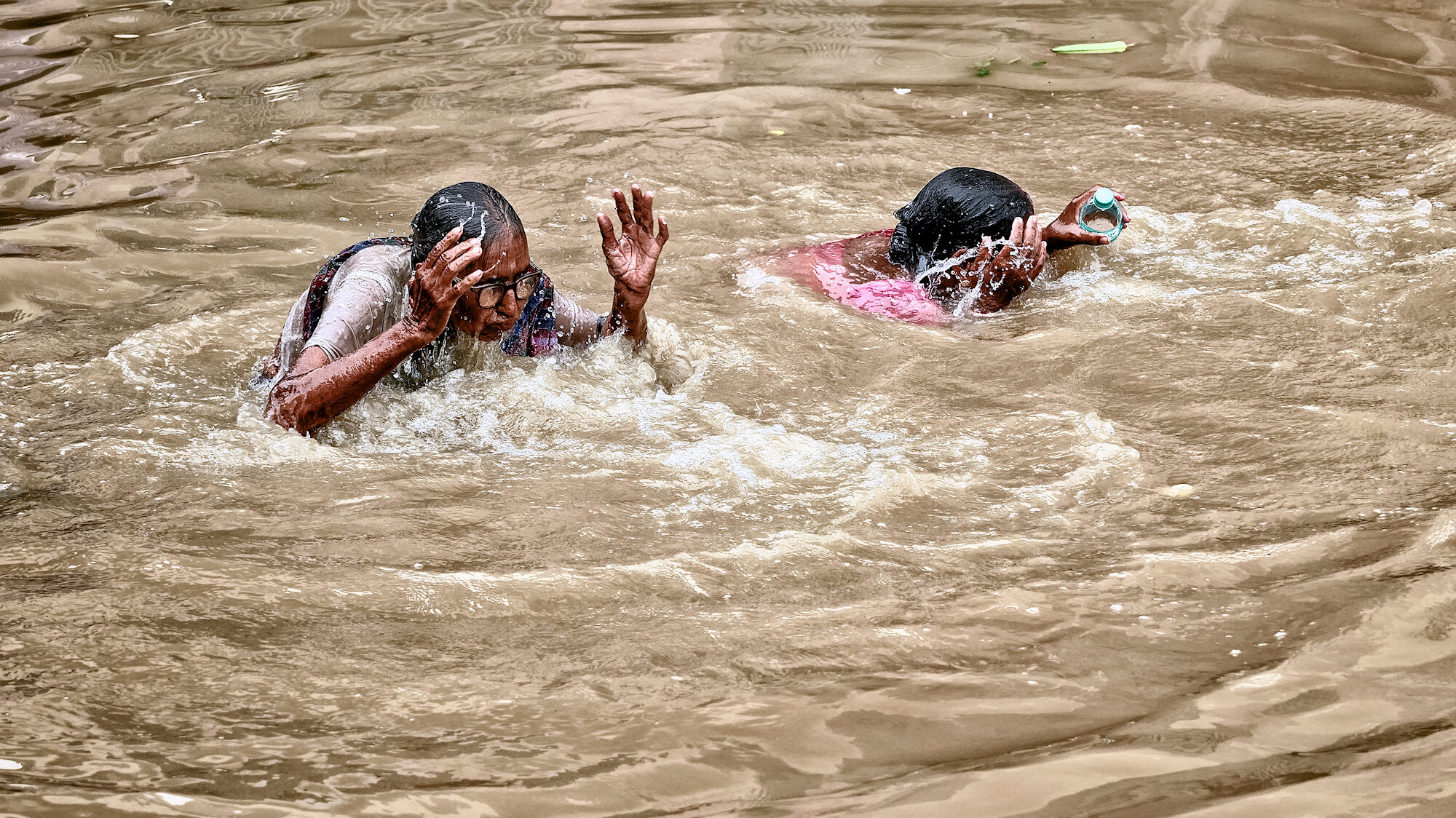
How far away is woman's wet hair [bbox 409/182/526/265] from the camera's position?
3.43 metres

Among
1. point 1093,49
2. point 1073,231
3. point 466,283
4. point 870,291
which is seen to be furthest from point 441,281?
point 1093,49

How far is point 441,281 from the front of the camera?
3.20 m

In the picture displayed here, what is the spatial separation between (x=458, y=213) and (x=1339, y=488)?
7.99 ft

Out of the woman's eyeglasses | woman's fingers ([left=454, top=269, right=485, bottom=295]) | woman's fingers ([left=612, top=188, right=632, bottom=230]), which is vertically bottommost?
the woman's eyeglasses

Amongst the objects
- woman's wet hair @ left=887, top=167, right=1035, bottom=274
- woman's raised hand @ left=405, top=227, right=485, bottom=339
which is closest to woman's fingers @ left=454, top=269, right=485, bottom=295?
woman's raised hand @ left=405, top=227, right=485, bottom=339

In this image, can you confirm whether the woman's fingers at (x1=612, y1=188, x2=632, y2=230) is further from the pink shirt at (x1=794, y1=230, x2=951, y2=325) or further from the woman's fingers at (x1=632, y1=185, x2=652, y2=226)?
the pink shirt at (x1=794, y1=230, x2=951, y2=325)

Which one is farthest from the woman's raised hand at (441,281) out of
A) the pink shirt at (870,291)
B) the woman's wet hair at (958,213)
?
the woman's wet hair at (958,213)

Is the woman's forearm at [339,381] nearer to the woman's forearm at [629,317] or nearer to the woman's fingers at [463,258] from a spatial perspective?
the woman's fingers at [463,258]

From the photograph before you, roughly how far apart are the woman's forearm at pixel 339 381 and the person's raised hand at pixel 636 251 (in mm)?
708

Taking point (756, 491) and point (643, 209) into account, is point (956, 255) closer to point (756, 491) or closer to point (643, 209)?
point (643, 209)

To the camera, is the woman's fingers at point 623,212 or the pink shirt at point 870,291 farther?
the pink shirt at point 870,291

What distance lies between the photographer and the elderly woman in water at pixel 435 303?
3.32 metres

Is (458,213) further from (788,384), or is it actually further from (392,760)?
(392,760)

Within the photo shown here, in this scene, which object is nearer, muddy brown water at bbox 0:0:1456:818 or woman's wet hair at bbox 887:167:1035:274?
muddy brown water at bbox 0:0:1456:818
